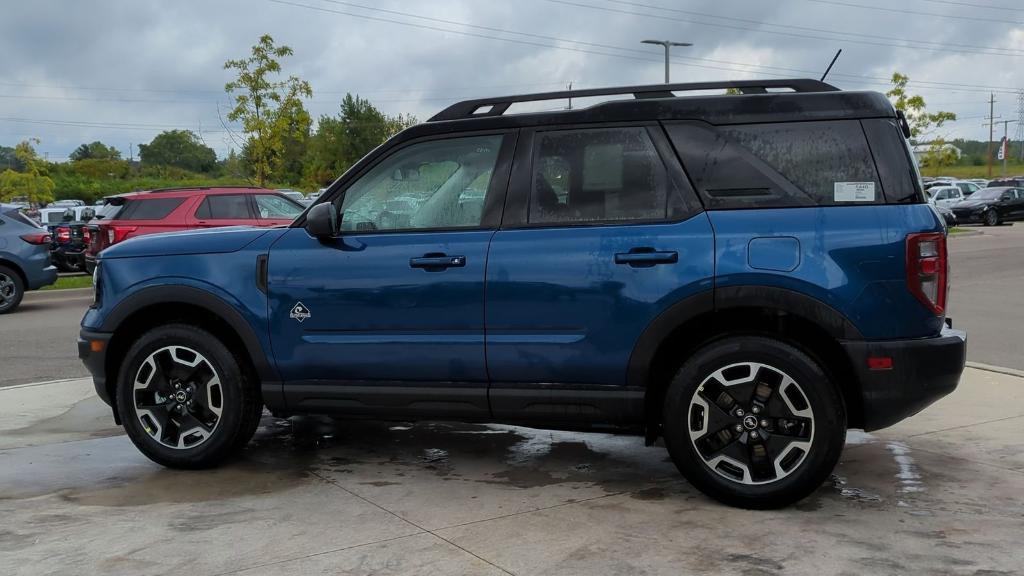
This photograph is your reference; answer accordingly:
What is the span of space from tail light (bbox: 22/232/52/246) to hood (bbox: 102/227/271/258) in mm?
10033

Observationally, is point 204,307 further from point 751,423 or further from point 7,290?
point 7,290

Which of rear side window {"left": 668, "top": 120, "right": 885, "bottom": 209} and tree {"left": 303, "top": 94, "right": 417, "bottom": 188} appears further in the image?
tree {"left": 303, "top": 94, "right": 417, "bottom": 188}

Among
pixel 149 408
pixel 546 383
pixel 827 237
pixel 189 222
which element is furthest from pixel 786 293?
pixel 189 222

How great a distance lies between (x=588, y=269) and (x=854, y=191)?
4.16 ft

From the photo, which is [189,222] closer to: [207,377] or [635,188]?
[207,377]

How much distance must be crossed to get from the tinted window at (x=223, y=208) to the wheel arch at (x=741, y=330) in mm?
12253

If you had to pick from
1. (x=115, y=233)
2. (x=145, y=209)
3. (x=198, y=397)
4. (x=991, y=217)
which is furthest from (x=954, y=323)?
(x=991, y=217)

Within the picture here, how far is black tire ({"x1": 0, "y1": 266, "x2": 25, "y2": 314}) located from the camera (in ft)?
45.9

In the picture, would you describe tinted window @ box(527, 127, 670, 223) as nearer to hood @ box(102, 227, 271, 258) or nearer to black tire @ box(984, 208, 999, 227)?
hood @ box(102, 227, 271, 258)

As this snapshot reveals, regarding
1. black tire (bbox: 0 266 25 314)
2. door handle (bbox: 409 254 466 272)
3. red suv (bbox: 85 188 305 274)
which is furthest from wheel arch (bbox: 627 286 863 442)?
black tire (bbox: 0 266 25 314)

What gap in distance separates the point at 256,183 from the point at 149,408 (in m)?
25.4

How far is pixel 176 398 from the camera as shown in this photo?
5344 mm

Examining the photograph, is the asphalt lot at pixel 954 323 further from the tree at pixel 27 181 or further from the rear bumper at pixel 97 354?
the tree at pixel 27 181

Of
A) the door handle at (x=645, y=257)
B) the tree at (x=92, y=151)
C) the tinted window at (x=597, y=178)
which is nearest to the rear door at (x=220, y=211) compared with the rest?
the tinted window at (x=597, y=178)
